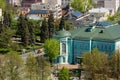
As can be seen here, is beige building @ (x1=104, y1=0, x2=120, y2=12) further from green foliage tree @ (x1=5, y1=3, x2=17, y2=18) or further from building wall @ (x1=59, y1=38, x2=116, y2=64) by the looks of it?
building wall @ (x1=59, y1=38, x2=116, y2=64)

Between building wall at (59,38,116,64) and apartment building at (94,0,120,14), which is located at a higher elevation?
apartment building at (94,0,120,14)

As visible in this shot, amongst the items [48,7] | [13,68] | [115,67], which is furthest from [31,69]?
[48,7]

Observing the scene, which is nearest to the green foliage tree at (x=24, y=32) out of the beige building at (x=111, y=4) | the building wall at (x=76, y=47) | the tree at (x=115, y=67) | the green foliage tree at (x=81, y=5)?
the building wall at (x=76, y=47)

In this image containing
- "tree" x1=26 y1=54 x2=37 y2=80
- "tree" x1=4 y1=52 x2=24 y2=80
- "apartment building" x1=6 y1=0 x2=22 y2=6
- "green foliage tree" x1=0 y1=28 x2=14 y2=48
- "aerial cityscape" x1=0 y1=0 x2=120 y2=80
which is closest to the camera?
"tree" x1=4 y1=52 x2=24 y2=80

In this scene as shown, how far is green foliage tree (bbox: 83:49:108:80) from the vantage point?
708 inches

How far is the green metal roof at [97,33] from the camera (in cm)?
2280

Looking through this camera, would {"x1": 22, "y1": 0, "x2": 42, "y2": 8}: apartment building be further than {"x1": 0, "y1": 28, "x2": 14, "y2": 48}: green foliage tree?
Yes

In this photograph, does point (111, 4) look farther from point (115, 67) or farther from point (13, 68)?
point (13, 68)

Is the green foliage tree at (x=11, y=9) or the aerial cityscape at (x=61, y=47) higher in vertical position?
the green foliage tree at (x=11, y=9)

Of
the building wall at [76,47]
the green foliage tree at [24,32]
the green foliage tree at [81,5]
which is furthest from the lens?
the green foliage tree at [81,5]

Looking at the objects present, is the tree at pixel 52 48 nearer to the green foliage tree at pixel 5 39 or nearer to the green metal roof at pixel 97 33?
the green metal roof at pixel 97 33

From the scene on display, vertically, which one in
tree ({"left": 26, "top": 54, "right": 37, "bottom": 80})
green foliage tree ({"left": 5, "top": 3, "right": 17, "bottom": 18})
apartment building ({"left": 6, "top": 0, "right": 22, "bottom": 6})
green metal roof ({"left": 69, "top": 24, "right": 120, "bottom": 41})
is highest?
apartment building ({"left": 6, "top": 0, "right": 22, "bottom": 6})

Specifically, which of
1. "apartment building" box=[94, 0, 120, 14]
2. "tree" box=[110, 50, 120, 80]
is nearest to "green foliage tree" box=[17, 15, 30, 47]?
"tree" box=[110, 50, 120, 80]

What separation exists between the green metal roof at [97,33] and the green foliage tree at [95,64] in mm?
4108
